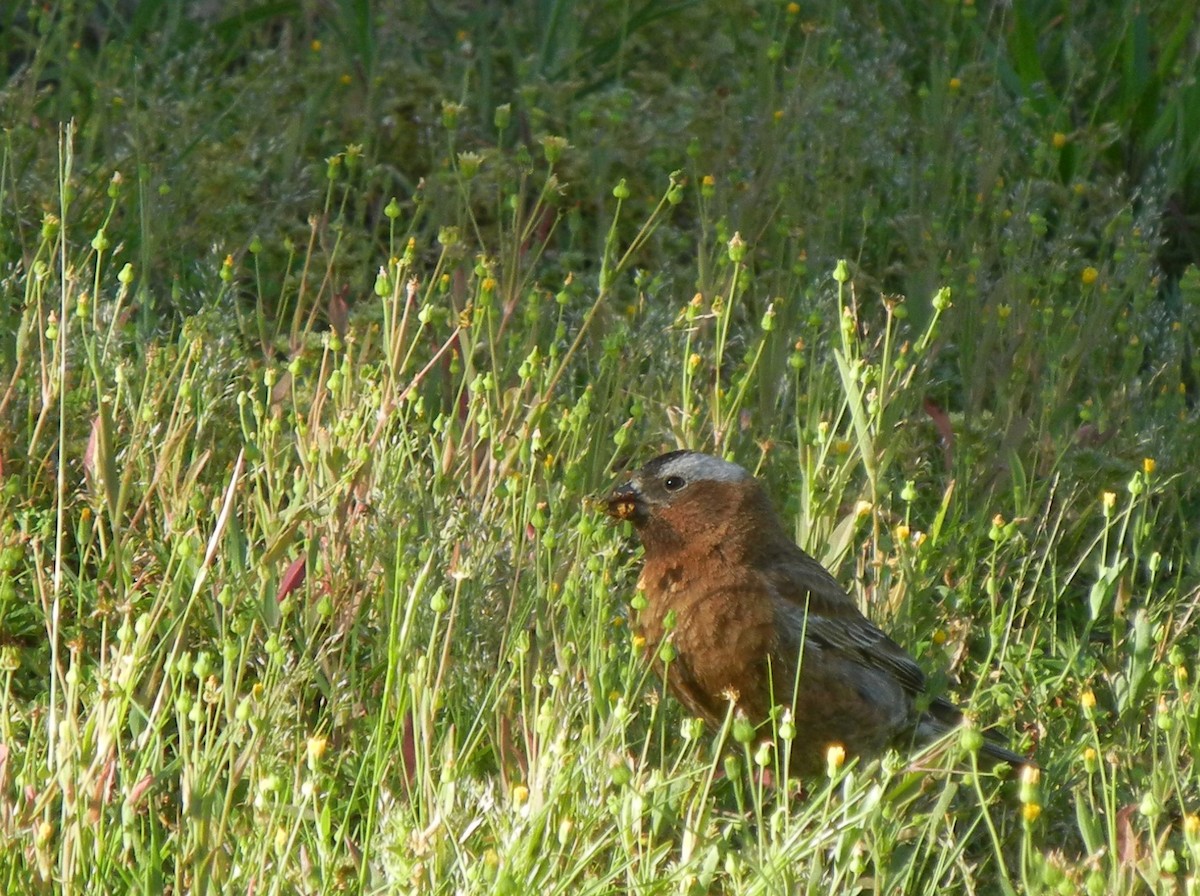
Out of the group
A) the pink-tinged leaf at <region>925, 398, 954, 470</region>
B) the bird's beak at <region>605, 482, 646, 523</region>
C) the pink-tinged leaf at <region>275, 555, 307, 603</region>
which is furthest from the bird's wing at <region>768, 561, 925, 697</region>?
the pink-tinged leaf at <region>275, 555, 307, 603</region>

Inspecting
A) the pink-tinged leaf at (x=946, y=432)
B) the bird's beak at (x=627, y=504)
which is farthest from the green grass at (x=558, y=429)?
the bird's beak at (x=627, y=504)

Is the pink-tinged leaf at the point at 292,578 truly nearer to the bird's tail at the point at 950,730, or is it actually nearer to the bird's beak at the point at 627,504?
the bird's beak at the point at 627,504

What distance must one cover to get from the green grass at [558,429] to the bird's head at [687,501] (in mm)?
130

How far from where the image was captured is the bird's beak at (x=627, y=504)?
4273 mm

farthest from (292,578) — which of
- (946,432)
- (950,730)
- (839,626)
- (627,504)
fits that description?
(946,432)

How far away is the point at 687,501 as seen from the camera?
4266mm

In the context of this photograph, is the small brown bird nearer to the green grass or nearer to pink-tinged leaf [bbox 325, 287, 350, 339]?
the green grass

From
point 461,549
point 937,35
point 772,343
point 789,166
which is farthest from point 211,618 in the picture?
point 937,35

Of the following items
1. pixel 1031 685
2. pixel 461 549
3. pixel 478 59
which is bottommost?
pixel 1031 685

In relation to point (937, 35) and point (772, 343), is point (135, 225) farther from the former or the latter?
point (937, 35)

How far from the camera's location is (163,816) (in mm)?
3475

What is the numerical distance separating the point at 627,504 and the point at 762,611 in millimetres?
431

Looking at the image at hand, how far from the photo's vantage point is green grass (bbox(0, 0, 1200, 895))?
117 inches

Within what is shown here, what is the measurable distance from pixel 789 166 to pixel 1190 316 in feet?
4.94
